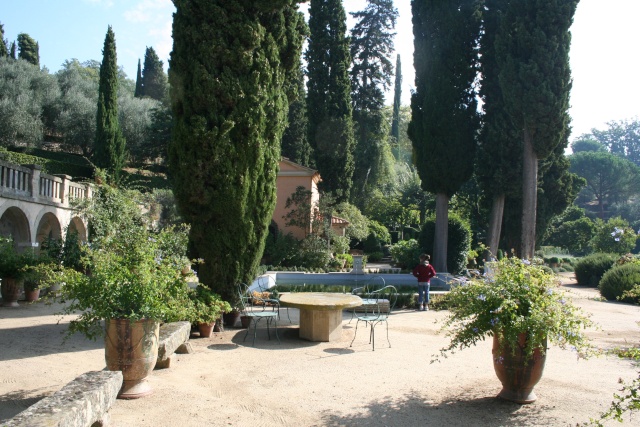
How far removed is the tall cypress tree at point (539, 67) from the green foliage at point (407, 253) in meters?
6.45

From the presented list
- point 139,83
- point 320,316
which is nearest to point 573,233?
point 320,316

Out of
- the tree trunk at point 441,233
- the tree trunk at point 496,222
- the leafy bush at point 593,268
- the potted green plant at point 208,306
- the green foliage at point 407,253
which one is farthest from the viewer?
the green foliage at point 407,253

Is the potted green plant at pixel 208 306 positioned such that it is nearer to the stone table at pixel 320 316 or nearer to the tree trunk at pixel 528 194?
the stone table at pixel 320 316

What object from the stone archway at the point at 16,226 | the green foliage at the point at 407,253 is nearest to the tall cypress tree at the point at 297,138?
the green foliage at the point at 407,253

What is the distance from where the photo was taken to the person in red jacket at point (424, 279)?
1288 centimetres

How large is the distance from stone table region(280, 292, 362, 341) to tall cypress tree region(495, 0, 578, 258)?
1217cm

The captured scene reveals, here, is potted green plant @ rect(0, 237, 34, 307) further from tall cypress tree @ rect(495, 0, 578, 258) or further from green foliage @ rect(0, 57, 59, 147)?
green foliage @ rect(0, 57, 59, 147)

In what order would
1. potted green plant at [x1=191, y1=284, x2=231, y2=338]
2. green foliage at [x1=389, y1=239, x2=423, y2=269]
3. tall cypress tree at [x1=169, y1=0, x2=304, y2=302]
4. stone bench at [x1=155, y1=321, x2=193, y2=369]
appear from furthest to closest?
green foliage at [x1=389, y1=239, x2=423, y2=269] → tall cypress tree at [x1=169, y1=0, x2=304, y2=302] → potted green plant at [x1=191, y1=284, x2=231, y2=338] → stone bench at [x1=155, y1=321, x2=193, y2=369]

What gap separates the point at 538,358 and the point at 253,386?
3.26 metres

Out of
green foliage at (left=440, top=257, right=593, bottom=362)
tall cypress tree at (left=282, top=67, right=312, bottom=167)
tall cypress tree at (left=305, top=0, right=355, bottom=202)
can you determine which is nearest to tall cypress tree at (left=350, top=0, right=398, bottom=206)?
tall cypress tree at (left=282, top=67, right=312, bottom=167)

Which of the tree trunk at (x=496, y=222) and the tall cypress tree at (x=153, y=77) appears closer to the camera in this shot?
the tree trunk at (x=496, y=222)

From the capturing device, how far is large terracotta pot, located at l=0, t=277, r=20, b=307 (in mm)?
10742

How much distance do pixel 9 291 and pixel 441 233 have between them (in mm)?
15267

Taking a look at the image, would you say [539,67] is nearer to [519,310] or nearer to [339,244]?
[339,244]
